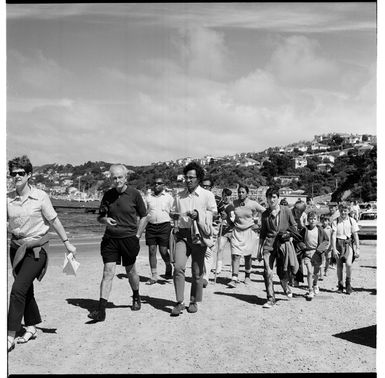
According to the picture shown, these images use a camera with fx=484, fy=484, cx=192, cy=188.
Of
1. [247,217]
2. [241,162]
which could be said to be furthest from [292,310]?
[241,162]

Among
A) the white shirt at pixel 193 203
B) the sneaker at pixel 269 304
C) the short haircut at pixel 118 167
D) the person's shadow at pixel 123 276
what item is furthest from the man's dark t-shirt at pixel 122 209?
the person's shadow at pixel 123 276

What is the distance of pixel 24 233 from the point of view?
518cm

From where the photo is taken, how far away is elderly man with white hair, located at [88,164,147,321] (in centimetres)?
631

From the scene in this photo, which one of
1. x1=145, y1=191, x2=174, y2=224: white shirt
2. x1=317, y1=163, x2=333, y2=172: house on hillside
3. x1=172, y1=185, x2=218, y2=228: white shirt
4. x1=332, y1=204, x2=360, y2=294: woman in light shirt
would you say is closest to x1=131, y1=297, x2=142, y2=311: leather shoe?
x1=172, y1=185, x2=218, y2=228: white shirt

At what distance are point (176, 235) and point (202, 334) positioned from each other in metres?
1.59

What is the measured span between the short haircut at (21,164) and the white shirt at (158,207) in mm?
3997

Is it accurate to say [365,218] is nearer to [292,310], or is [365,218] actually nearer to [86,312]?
[292,310]

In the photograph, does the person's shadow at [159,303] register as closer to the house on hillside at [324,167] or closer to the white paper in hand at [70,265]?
the white paper in hand at [70,265]

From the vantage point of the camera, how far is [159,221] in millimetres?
9016

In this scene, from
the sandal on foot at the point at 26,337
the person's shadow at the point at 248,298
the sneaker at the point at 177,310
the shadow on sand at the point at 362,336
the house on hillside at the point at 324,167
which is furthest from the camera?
the house on hillside at the point at 324,167

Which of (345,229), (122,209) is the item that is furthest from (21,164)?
(345,229)

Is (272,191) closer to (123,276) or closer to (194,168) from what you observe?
(194,168)

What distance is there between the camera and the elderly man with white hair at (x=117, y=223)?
631 centimetres
